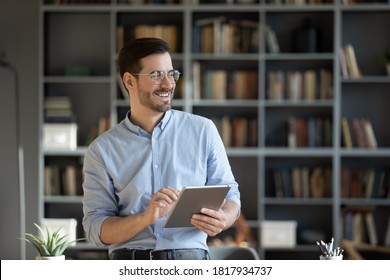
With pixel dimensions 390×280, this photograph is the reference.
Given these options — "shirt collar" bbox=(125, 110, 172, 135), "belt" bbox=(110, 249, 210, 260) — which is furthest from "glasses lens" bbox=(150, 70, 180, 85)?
"belt" bbox=(110, 249, 210, 260)

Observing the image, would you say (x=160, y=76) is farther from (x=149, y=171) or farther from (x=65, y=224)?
(x=65, y=224)

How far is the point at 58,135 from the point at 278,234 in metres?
1.98

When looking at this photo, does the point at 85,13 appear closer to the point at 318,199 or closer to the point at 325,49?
the point at 325,49

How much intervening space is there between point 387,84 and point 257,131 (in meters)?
1.19

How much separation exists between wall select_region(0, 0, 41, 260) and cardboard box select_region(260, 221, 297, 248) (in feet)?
6.22

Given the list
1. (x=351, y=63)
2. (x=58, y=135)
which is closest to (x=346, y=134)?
(x=351, y=63)

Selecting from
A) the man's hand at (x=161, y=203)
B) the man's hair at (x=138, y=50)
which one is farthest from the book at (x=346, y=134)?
the man's hand at (x=161, y=203)

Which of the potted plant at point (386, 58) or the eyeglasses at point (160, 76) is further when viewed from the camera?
the potted plant at point (386, 58)

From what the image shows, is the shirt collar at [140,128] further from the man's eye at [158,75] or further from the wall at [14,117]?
the wall at [14,117]

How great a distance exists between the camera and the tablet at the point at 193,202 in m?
2.49

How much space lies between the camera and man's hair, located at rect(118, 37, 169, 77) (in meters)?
2.75

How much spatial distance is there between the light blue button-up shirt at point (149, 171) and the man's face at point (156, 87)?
8cm

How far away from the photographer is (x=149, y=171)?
273 centimetres
